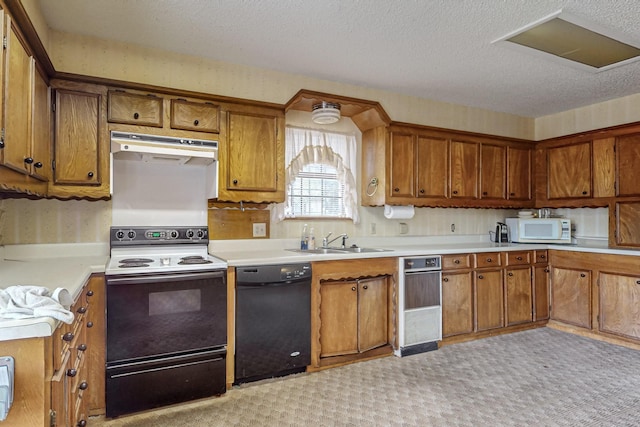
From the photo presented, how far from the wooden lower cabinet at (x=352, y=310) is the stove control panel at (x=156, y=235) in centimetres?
97

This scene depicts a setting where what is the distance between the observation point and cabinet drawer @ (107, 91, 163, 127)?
8.59 feet

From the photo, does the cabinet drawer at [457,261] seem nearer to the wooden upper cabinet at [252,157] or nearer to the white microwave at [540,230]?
the white microwave at [540,230]

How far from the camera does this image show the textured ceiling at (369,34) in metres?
2.34

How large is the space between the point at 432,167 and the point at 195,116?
2357 millimetres

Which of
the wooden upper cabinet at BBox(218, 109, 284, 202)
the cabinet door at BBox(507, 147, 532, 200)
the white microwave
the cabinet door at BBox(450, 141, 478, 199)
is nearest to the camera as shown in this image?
the wooden upper cabinet at BBox(218, 109, 284, 202)

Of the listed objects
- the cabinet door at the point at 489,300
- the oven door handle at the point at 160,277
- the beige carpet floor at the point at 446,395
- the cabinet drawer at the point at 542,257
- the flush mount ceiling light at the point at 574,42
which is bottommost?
the beige carpet floor at the point at 446,395

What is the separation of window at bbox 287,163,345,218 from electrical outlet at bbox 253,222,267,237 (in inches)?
13.0

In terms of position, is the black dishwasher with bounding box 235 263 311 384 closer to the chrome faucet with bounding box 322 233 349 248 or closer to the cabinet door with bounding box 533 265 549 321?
the chrome faucet with bounding box 322 233 349 248

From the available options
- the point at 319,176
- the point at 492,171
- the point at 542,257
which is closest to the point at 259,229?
the point at 319,176

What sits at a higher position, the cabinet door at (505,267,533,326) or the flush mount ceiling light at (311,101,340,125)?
the flush mount ceiling light at (311,101,340,125)

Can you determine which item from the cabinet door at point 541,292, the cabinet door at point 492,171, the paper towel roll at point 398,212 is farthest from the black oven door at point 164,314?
the cabinet door at point 541,292

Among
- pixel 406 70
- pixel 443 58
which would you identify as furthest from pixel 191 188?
pixel 443 58

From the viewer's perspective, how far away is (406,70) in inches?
132

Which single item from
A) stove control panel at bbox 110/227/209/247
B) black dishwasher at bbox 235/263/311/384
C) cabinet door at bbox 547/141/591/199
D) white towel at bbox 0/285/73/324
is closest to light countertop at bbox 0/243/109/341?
white towel at bbox 0/285/73/324
